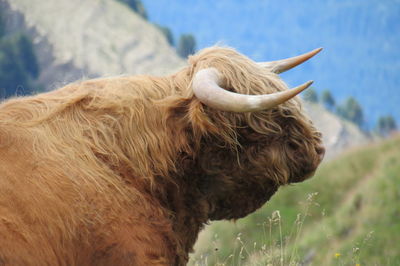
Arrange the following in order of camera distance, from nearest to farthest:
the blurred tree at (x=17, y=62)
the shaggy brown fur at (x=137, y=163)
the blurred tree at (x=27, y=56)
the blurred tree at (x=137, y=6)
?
the shaggy brown fur at (x=137, y=163) < the blurred tree at (x=17, y=62) < the blurred tree at (x=27, y=56) < the blurred tree at (x=137, y=6)

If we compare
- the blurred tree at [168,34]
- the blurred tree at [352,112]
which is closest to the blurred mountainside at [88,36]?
the blurred tree at [168,34]

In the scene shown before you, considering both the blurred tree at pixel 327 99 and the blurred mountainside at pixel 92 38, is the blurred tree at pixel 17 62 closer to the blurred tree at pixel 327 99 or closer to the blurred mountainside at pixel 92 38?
the blurred mountainside at pixel 92 38

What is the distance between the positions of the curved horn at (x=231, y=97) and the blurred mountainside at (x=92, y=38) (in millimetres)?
83717

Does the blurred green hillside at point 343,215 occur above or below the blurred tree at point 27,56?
above

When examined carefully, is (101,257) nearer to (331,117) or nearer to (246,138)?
(246,138)

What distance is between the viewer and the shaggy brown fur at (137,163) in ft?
11.9

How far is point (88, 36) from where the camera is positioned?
105 m

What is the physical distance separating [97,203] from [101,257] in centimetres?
31

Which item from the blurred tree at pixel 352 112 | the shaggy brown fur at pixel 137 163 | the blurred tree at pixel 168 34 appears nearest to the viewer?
the shaggy brown fur at pixel 137 163

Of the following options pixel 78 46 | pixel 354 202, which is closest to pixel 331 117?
pixel 78 46

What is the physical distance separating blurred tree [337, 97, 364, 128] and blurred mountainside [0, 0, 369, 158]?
247 centimetres

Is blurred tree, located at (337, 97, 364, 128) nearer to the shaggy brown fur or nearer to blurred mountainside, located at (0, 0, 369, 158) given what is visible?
blurred mountainside, located at (0, 0, 369, 158)

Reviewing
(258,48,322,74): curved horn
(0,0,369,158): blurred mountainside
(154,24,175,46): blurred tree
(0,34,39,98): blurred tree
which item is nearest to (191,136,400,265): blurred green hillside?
(258,48,322,74): curved horn

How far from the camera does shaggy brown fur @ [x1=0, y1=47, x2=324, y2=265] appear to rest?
364 centimetres
